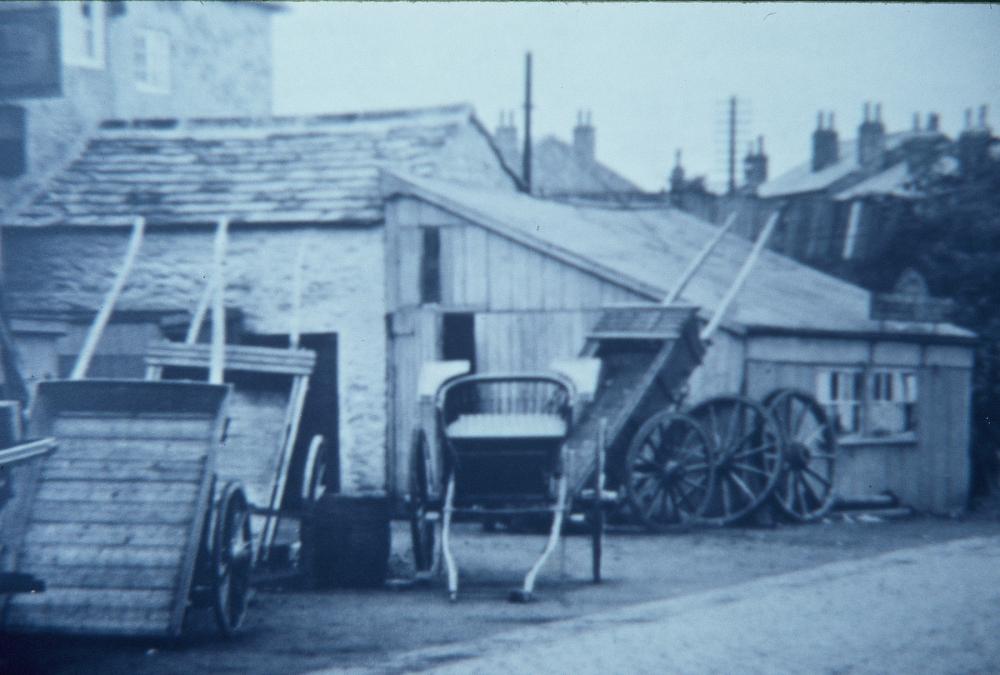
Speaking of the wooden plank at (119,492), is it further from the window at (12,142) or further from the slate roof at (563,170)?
the slate roof at (563,170)

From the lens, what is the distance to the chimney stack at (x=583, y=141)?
47.3 m

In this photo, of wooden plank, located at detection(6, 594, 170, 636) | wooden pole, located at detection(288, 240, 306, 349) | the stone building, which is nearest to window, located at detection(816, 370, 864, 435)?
wooden pole, located at detection(288, 240, 306, 349)

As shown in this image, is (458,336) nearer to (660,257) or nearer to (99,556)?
(660,257)

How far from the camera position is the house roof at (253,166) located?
57.2 feet

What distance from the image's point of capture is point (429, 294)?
1694 cm

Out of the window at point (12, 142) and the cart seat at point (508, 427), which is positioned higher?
the window at point (12, 142)

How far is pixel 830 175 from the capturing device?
32500 millimetres

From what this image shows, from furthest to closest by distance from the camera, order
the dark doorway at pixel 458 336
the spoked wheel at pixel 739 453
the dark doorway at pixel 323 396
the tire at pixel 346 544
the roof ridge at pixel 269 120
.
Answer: the roof ridge at pixel 269 120
the dark doorway at pixel 323 396
the dark doorway at pixel 458 336
the spoked wheel at pixel 739 453
the tire at pixel 346 544

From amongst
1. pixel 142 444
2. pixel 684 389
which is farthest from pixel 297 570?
pixel 684 389

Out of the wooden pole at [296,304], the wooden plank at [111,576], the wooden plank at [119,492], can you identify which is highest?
the wooden pole at [296,304]

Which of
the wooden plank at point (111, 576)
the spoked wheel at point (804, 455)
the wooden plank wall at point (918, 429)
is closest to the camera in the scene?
the wooden plank at point (111, 576)

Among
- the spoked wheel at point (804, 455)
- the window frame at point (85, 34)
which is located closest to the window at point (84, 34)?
the window frame at point (85, 34)

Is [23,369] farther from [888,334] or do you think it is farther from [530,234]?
[888,334]

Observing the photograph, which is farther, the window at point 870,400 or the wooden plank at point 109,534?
the window at point 870,400
